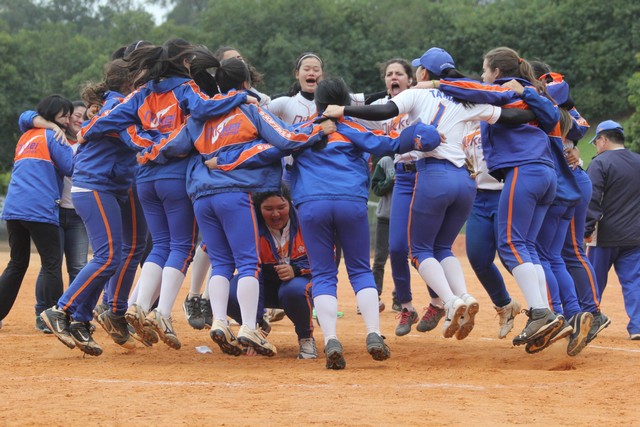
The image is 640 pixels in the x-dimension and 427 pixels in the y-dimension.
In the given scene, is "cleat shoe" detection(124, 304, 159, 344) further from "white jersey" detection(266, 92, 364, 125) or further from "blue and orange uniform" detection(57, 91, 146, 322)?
"white jersey" detection(266, 92, 364, 125)

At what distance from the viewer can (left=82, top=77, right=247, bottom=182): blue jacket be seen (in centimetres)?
803

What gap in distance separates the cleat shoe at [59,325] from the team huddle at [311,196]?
1 centimetres

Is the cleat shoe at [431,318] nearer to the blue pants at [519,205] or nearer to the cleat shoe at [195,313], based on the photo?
the blue pants at [519,205]

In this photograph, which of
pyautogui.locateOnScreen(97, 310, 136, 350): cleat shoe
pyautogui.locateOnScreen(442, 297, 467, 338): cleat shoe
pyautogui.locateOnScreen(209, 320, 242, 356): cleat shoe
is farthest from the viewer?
pyautogui.locateOnScreen(97, 310, 136, 350): cleat shoe

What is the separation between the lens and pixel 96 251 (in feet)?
27.0

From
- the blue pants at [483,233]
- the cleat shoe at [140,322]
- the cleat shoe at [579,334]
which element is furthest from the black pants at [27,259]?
the cleat shoe at [579,334]

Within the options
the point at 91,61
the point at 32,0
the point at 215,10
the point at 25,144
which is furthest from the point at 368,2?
the point at 25,144

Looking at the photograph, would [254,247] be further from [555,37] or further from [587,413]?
[555,37]

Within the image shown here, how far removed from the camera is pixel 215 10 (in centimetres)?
5447

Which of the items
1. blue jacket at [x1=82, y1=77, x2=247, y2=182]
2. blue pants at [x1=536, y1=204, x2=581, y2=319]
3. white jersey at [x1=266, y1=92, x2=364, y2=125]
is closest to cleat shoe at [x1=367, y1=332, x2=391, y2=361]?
blue pants at [x1=536, y1=204, x2=581, y2=319]

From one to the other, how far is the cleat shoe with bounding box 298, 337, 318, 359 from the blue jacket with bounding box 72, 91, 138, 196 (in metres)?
1.89

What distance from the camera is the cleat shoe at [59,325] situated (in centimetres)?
798

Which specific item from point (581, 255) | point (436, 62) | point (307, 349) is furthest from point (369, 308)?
point (581, 255)

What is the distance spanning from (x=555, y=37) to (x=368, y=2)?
11.0m
